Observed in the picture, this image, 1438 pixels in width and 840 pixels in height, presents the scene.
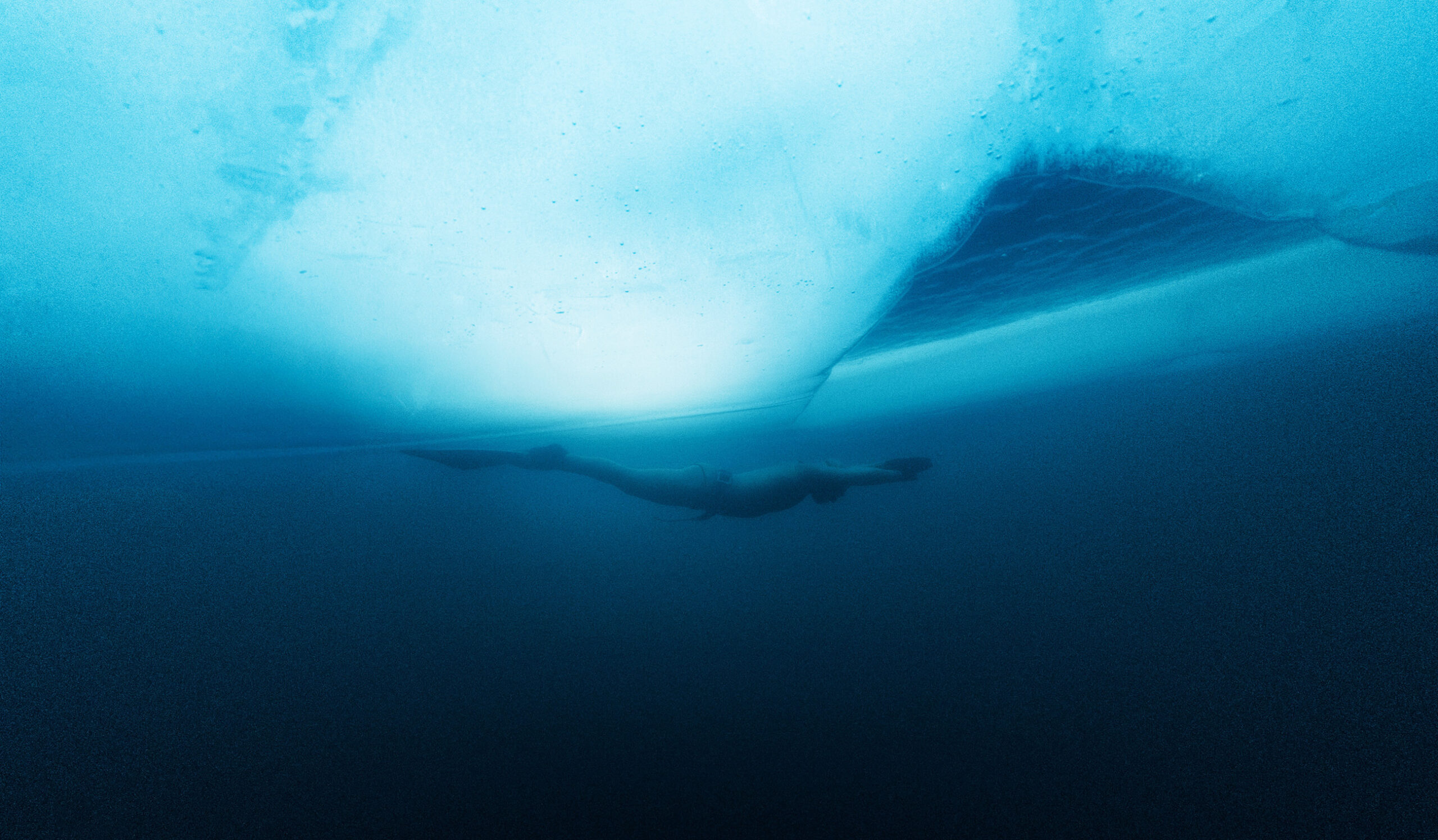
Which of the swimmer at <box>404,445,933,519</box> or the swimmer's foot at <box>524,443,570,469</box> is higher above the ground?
the swimmer's foot at <box>524,443,570,469</box>

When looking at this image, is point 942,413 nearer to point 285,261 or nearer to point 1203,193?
point 1203,193

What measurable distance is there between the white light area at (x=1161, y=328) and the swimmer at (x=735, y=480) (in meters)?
1.83

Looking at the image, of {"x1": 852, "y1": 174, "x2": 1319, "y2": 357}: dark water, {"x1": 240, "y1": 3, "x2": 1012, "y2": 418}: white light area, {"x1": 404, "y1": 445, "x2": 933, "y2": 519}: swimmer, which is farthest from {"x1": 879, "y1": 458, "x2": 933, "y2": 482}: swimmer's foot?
{"x1": 240, "y1": 3, "x2": 1012, "y2": 418}: white light area

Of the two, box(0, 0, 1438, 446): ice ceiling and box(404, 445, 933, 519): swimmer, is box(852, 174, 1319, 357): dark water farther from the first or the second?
box(404, 445, 933, 519): swimmer

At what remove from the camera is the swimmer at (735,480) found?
295 centimetres

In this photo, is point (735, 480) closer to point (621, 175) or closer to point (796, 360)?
point (796, 360)

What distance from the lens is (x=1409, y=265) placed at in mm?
3914

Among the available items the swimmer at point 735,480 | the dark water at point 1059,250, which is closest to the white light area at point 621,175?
the dark water at point 1059,250

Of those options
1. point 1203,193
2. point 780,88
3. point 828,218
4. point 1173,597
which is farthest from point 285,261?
Result: point 1173,597

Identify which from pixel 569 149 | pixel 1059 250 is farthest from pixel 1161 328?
pixel 569 149

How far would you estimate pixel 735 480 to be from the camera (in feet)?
10.0

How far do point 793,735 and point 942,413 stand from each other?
4789mm

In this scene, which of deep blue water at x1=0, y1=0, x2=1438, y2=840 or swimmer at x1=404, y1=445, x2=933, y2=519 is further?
swimmer at x1=404, y1=445, x2=933, y2=519

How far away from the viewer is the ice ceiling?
919 mm
